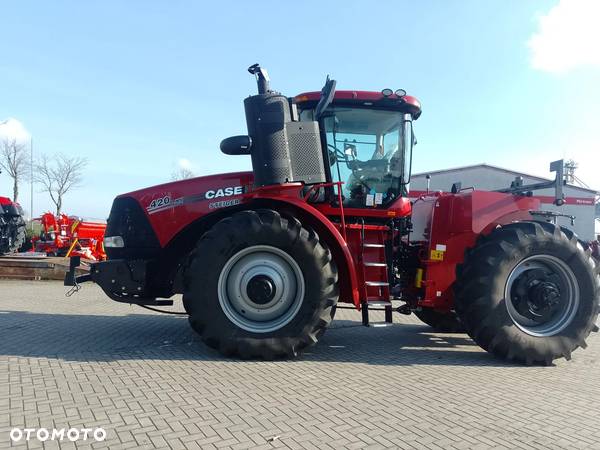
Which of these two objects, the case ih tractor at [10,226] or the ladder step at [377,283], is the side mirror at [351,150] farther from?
the case ih tractor at [10,226]

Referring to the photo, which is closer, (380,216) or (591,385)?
(591,385)

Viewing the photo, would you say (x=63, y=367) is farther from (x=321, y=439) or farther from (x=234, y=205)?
(x=321, y=439)

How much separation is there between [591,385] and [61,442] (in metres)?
4.59

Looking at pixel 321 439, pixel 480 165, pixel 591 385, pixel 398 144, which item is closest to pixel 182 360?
pixel 321 439

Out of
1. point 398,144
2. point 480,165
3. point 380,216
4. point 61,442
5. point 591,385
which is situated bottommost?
point 591,385

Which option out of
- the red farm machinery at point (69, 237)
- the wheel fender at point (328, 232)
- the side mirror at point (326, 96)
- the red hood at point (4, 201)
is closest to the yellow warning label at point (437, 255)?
the wheel fender at point (328, 232)

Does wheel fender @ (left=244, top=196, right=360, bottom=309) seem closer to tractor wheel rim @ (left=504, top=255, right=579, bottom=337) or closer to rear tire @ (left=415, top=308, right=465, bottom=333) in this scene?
tractor wheel rim @ (left=504, top=255, right=579, bottom=337)

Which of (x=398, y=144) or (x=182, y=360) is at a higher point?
(x=398, y=144)

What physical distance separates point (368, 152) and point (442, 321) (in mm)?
2790

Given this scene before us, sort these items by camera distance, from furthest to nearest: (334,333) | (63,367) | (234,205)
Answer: (334,333) < (234,205) < (63,367)

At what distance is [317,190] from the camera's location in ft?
17.7

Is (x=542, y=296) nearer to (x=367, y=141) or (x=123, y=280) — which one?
(x=367, y=141)

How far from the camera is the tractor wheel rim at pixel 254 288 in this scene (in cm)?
490

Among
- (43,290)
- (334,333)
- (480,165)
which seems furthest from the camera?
(480,165)
